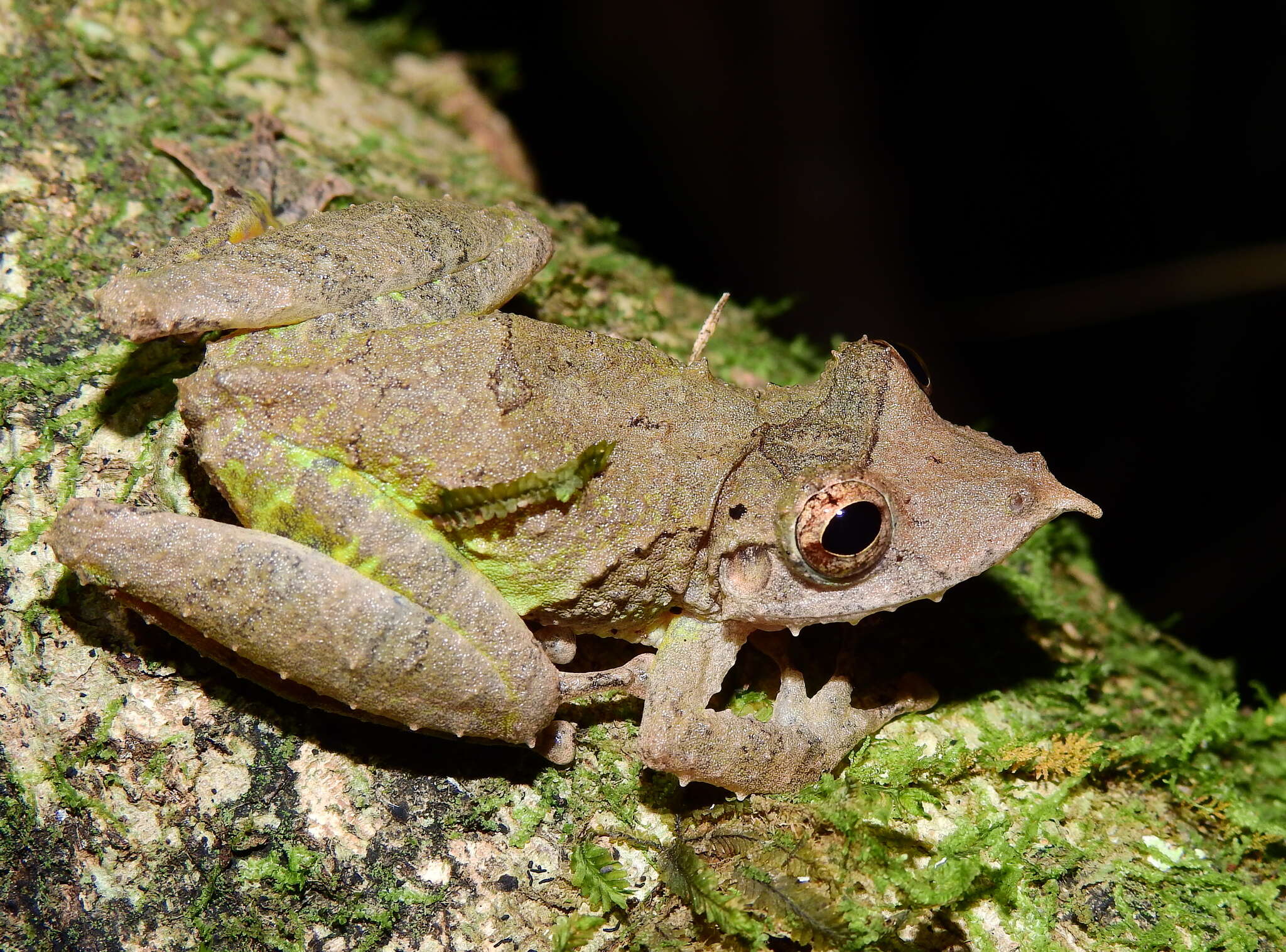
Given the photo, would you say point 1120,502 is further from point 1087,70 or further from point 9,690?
point 9,690

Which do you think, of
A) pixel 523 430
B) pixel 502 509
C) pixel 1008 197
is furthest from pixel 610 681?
pixel 1008 197

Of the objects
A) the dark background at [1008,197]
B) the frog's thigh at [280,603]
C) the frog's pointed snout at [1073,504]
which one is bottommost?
the frog's thigh at [280,603]

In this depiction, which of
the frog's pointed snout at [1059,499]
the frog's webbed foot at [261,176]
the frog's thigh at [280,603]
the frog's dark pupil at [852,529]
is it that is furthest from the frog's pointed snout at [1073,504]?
the frog's webbed foot at [261,176]

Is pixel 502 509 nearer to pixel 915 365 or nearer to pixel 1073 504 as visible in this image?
pixel 915 365

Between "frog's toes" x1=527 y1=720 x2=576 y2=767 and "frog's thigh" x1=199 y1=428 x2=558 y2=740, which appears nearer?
"frog's thigh" x1=199 y1=428 x2=558 y2=740

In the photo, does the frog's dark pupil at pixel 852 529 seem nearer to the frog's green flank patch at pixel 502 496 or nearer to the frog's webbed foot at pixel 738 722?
the frog's webbed foot at pixel 738 722

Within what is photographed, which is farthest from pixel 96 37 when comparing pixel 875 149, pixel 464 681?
pixel 875 149

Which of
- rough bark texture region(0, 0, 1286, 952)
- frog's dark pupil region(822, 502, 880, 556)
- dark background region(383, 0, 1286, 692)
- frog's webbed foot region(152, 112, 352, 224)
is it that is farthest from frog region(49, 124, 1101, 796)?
dark background region(383, 0, 1286, 692)

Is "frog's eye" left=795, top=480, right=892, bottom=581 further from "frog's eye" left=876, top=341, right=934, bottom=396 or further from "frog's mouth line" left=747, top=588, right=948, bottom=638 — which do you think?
"frog's eye" left=876, top=341, right=934, bottom=396
